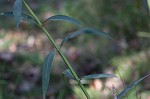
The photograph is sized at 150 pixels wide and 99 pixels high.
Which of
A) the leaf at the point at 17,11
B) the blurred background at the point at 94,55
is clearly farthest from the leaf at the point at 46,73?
the blurred background at the point at 94,55

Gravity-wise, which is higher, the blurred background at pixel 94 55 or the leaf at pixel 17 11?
the blurred background at pixel 94 55

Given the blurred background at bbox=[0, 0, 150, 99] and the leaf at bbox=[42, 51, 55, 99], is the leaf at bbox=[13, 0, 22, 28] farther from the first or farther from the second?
the blurred background at bbox=[0, 0, 150, 99]

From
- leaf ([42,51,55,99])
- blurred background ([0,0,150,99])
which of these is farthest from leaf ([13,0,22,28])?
blurred background ([0,0,150,99])

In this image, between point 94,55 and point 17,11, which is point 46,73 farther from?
point 94,55

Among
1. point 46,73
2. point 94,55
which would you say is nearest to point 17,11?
point 46,73

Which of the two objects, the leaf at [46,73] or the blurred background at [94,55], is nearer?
the leaf at [46,73]

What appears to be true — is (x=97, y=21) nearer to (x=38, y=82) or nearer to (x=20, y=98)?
(x=38, y=82)

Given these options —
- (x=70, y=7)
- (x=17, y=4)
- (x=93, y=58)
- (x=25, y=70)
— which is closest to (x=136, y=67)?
(x=93, y=58)

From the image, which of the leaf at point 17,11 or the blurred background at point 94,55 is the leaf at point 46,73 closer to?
the leaf at point 17,11

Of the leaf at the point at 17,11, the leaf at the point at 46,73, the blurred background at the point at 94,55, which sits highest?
the blurred background at the point at 94,55
